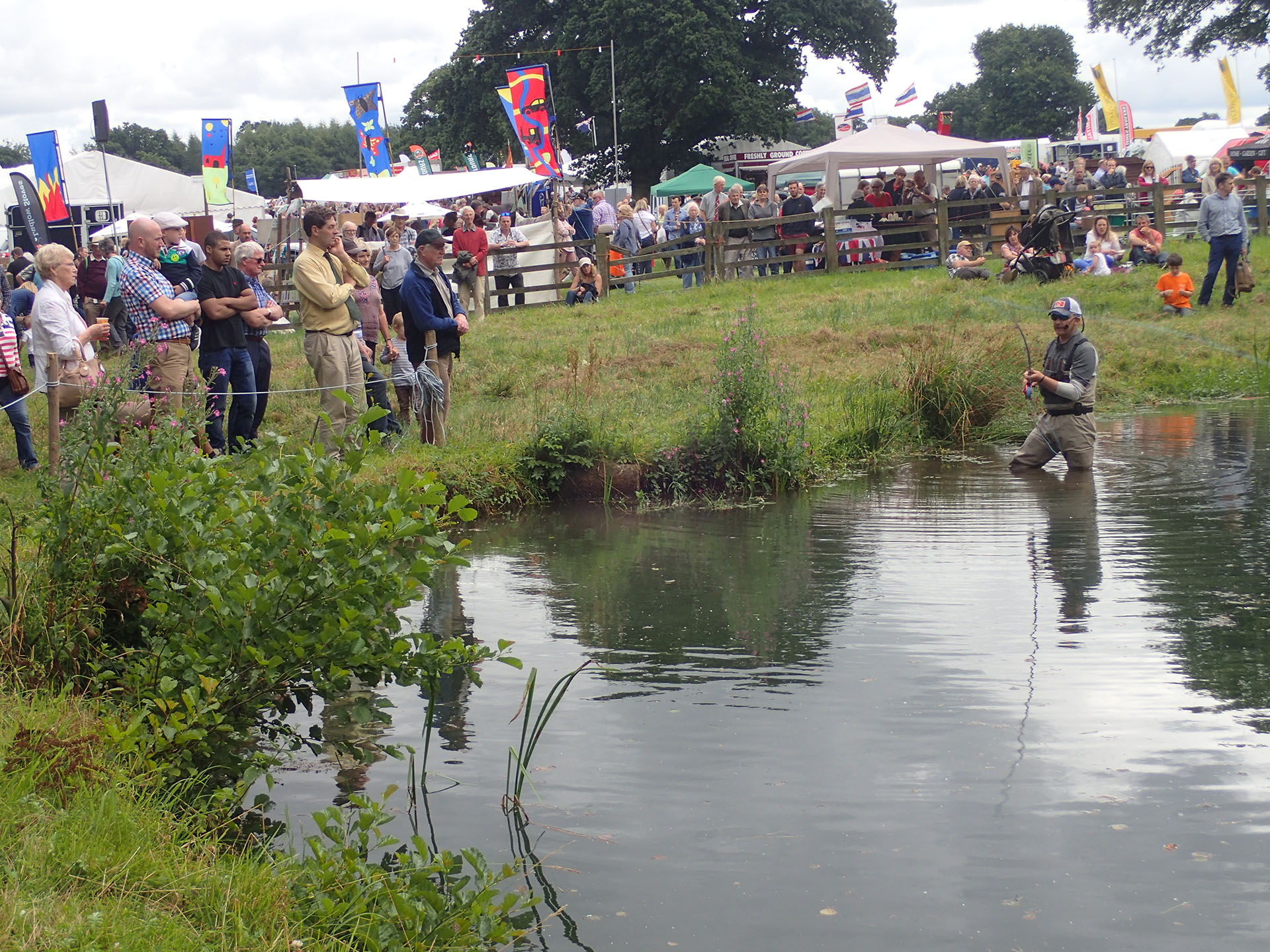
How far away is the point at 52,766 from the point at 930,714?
11.8ft

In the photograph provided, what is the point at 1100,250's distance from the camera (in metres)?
22.4

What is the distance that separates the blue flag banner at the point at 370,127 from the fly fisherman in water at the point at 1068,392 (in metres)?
21.1

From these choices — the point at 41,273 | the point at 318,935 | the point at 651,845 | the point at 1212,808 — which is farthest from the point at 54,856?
the point at 41,273

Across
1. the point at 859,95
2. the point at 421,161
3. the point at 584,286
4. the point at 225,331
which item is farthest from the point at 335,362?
the point at 859,95

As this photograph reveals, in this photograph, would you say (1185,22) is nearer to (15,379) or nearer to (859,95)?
(859,95)

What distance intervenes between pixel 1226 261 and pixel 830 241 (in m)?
6.86

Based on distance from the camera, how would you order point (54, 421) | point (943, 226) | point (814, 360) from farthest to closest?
point (943, 226), point (814, 360), point (54, 421)

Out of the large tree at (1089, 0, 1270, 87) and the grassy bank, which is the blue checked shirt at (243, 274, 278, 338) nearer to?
the grassy bank

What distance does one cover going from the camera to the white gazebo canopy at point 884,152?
26.9 metres

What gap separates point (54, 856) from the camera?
4066 mm

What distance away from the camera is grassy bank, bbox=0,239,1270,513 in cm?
1185

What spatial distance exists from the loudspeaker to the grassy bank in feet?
15.9

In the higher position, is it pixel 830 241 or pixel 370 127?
pixel 370 127

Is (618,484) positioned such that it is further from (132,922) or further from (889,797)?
(132,922)
